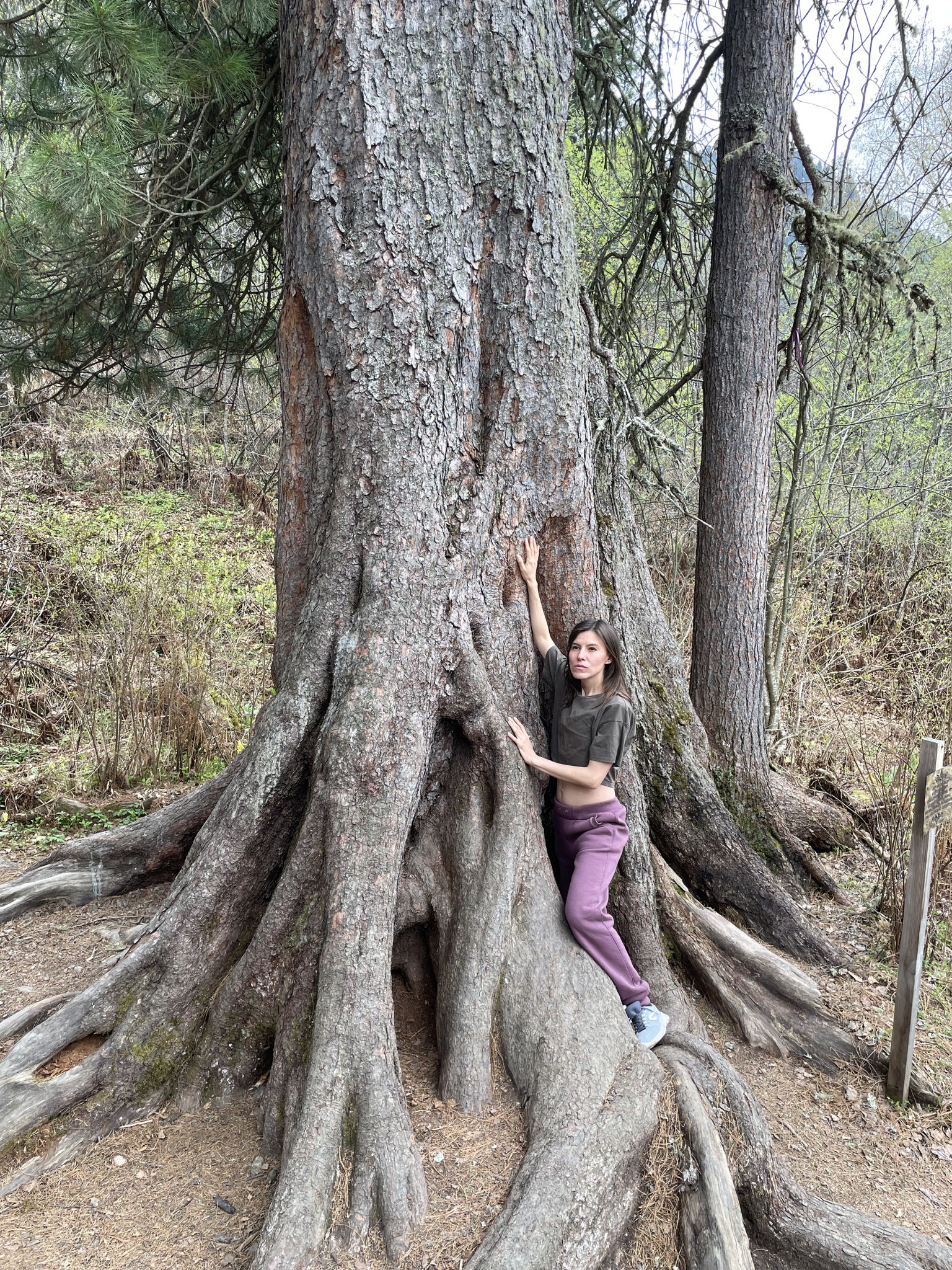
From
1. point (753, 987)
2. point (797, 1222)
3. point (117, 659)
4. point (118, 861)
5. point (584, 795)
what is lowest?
point (797, 1222)

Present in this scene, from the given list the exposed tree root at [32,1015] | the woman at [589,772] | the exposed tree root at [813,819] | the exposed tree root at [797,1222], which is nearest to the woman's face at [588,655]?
the woman at [589,772]

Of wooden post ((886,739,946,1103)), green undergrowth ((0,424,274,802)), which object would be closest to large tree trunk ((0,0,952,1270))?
wooden post ((886,739,946,1103))

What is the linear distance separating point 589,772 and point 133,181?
380cm

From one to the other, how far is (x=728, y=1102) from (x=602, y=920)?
75 centimetres

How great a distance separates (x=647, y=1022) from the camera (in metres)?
3.33

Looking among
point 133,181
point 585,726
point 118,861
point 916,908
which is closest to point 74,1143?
point 118,861

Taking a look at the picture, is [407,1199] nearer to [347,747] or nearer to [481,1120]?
[481,1120]

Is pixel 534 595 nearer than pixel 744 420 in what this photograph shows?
Yes

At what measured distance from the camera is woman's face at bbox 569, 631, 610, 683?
336 cm

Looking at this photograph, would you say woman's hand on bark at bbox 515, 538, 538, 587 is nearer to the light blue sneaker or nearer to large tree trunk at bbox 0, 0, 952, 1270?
large tree trunk at bbox 0, 0, 952, 1270

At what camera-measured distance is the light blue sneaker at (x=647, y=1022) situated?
10.8ft

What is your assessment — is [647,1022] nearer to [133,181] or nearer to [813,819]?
[813,819]

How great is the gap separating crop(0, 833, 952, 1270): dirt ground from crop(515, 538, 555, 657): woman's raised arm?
153cm

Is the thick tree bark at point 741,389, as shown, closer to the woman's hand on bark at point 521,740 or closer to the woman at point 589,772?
the woman at point 589,772
